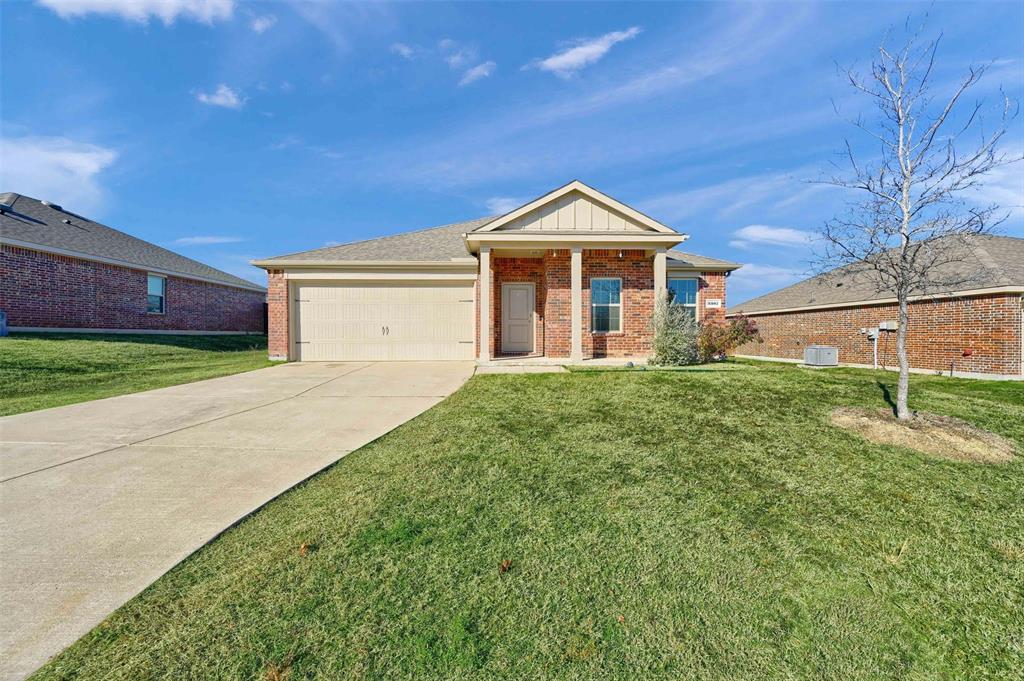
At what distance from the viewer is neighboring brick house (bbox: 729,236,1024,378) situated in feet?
36.4

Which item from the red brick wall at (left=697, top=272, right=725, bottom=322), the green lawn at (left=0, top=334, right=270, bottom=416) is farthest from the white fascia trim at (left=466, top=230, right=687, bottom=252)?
the green lawn at (left=0, top=334, right=270, bottom=416)

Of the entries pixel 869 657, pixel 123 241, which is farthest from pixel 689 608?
pixel 123 241

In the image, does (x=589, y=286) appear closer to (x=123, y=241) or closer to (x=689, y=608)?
(x=689, y=608)

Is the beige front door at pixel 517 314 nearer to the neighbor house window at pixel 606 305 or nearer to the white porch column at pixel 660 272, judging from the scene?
the neighbor house window at pixel 606 305

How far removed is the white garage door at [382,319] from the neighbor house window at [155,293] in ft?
31.8

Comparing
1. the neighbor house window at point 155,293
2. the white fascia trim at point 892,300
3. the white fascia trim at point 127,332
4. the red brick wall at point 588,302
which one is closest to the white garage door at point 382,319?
the red brick wall at point 588,302

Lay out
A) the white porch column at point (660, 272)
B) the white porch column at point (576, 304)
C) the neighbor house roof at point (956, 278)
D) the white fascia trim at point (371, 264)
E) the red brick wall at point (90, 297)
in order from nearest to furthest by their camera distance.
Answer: the neighbor house roof at point (956, 278), the white porch column at point (576, 304), the white porch column at point (660, 272), the white fascia trim at point (371, 264), the red brick wall at point (90, 297)

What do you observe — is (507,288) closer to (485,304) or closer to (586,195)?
(485,304)

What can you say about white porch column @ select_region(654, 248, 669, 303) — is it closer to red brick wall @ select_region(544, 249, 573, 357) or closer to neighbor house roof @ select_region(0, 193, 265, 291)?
red brick wall @ select_region(544, 249, 573, 357)

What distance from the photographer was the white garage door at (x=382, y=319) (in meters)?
12.7

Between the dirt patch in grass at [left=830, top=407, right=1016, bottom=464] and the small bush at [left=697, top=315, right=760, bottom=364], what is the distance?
525 centimetres

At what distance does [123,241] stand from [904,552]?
25.6 metres

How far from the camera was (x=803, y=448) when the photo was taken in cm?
477

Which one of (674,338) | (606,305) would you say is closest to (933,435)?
(674,338)
